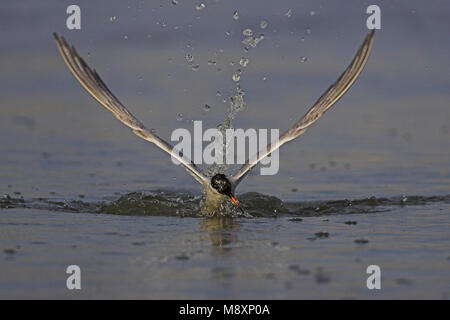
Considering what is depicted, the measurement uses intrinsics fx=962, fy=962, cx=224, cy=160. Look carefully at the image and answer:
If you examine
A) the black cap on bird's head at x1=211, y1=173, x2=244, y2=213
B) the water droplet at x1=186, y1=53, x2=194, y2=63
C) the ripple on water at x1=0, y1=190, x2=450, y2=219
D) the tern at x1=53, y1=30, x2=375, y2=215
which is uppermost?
the water droplet at x1=186, y1=53, x2=194, y2=63

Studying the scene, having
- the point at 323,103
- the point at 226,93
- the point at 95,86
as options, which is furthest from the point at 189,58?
the point at 323,103

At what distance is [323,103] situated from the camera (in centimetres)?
1073

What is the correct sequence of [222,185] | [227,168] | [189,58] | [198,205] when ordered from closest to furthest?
[222,185] < [198,205] < [227,168] < [189,58]

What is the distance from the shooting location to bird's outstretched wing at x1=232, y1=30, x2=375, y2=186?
10.5 meters

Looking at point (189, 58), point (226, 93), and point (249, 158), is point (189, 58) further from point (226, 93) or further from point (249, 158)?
point (249, 158)

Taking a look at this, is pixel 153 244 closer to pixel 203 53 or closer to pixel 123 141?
pixel 123 141

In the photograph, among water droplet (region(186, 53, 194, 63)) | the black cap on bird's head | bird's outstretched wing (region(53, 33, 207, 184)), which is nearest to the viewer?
the black cap on bird's head

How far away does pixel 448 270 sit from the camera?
25.0 feet

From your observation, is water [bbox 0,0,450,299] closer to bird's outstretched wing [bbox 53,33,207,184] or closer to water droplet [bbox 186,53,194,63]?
water droplet [bbox 186,53,194,63]

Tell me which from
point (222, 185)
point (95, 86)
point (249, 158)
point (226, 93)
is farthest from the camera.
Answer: point (226, 93)

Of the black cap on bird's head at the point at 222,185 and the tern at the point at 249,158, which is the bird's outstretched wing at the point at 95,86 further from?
the black cap on bird's head at the point at 222,185

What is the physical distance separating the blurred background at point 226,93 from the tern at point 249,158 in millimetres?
824

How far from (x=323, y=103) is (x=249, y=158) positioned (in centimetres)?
103

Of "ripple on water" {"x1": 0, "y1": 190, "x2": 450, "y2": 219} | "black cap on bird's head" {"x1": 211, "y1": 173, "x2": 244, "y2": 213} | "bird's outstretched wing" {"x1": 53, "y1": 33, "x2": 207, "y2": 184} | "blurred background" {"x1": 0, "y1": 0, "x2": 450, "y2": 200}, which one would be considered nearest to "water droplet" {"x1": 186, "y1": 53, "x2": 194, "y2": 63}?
"blurred background" {"x1": 0, "y1": 0, "x2": 450, "y2": 200}
